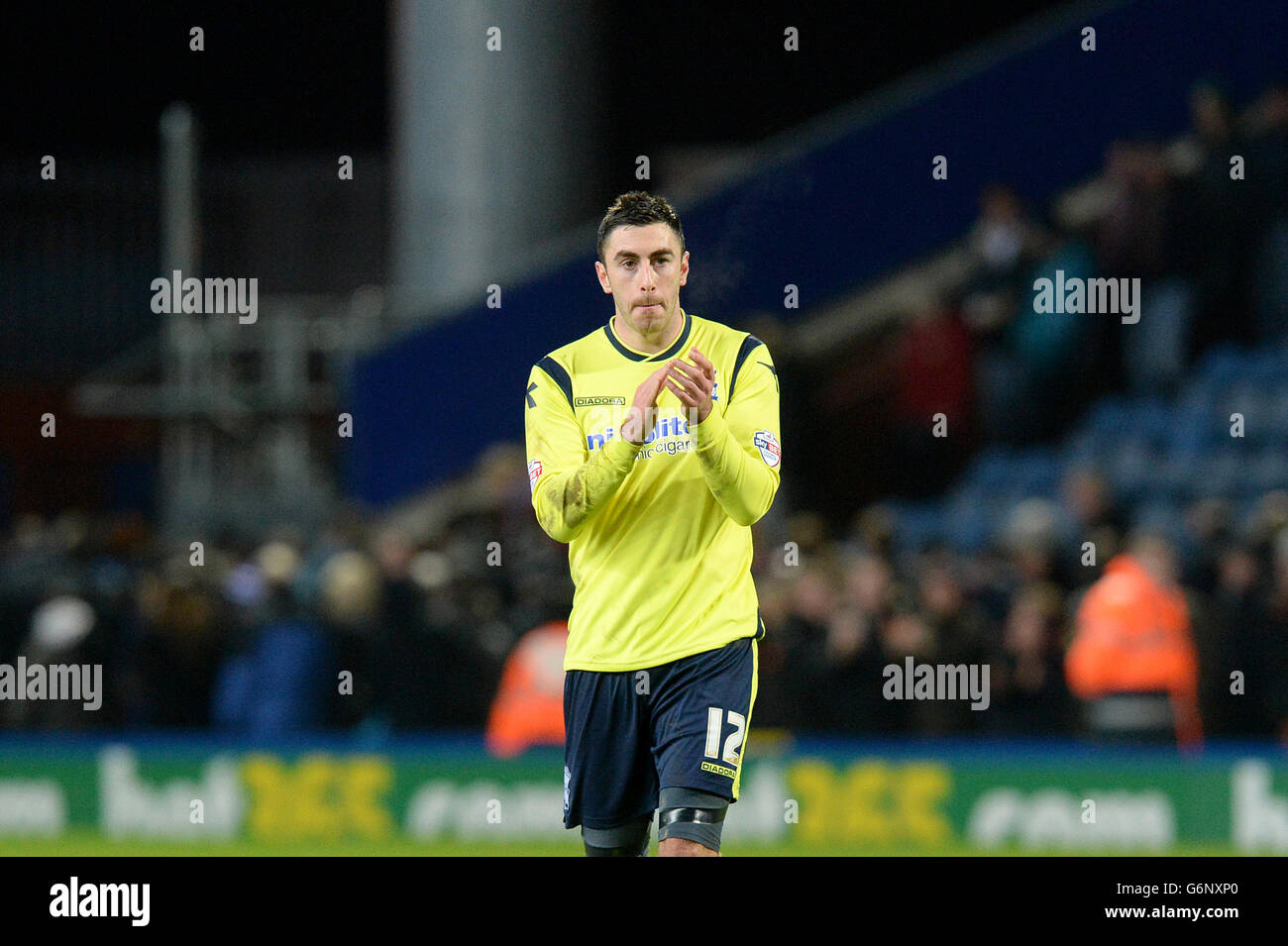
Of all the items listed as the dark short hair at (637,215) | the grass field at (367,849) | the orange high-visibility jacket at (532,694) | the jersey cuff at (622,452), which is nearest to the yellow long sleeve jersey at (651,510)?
the jersey cuff at (622,452)

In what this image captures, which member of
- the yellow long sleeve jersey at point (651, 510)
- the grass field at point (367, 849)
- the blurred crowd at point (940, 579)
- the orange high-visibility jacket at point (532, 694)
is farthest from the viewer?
the orange high-visibility jacket at point (532, 694)

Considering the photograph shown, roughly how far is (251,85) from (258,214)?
1567 millimetres

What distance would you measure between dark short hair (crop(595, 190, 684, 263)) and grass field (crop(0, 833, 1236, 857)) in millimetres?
6246

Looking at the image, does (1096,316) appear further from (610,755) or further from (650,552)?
(610,755)

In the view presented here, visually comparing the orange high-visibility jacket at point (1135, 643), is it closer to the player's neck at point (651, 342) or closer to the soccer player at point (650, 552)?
the soccer player at point (650, 552)

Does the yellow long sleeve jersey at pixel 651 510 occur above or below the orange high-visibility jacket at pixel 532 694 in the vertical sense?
above

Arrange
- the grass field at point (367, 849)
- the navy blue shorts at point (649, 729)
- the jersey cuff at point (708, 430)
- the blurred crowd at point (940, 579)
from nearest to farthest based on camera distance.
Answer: the jersey cuff at point (708, 430)
the navy blue shorts at point (649, 729)
the blurred crowd at point (940, 579)
the grass field at point (367, 849)

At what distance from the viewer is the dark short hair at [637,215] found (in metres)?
5.39

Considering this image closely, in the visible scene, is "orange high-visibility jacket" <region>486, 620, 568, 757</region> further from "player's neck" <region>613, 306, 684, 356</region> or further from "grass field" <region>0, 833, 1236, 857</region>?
"player's neck" <region>613, 306, 684, 356</region>

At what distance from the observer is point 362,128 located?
23.7m

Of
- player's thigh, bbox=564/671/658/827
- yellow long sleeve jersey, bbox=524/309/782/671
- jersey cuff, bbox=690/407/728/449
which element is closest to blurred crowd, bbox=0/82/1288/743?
yellow long sleeve jersey, bbox=524/309/782/671

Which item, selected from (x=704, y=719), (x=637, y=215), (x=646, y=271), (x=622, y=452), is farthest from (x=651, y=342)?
(x=704, y=719)
